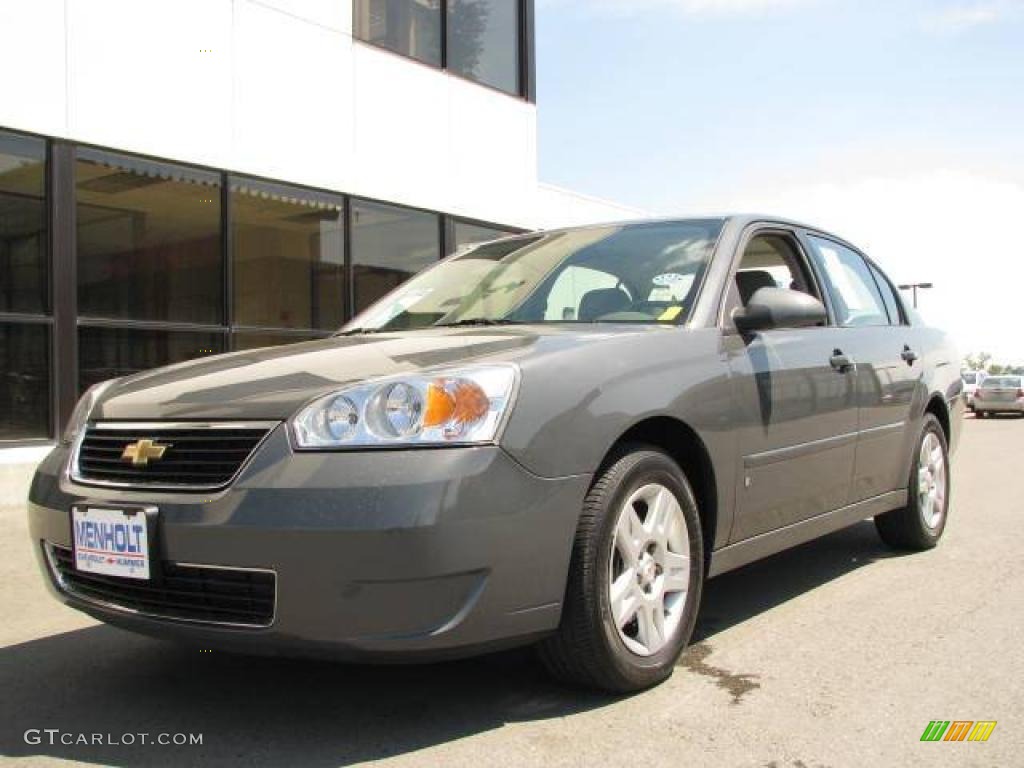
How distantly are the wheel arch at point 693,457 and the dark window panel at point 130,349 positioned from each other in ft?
21.0

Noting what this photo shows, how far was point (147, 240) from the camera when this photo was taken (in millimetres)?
9188

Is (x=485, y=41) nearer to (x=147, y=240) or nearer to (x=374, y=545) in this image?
(x=147, y=240)

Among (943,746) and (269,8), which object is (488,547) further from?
(269,8)

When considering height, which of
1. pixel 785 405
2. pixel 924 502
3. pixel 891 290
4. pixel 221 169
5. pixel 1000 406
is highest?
pixel 221 169

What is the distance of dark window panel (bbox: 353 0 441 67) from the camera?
36.3 ft

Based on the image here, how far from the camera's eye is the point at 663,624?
321cm

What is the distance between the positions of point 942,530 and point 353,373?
4121 millimetres

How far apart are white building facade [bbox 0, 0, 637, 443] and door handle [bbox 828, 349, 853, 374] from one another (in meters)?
6.39

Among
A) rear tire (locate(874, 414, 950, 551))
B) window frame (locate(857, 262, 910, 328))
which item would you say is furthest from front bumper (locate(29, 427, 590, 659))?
window frame (locate(857, 262, 910, 328))

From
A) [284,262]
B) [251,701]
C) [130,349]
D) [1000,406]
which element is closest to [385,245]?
[284,262]

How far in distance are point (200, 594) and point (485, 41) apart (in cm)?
1132

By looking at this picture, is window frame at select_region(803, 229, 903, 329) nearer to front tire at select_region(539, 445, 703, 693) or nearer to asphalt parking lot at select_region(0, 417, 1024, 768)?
asphalt parking lot at select_region(0, 417, 1024, 768)

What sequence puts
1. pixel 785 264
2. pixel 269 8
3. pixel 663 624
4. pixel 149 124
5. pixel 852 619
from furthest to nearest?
pixel 269 8 < pixel 149 124 < pixel 785 264 < pixel 852 619 < pixel 663 624

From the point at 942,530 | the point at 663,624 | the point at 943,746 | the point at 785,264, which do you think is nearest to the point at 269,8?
the point at 785,264
